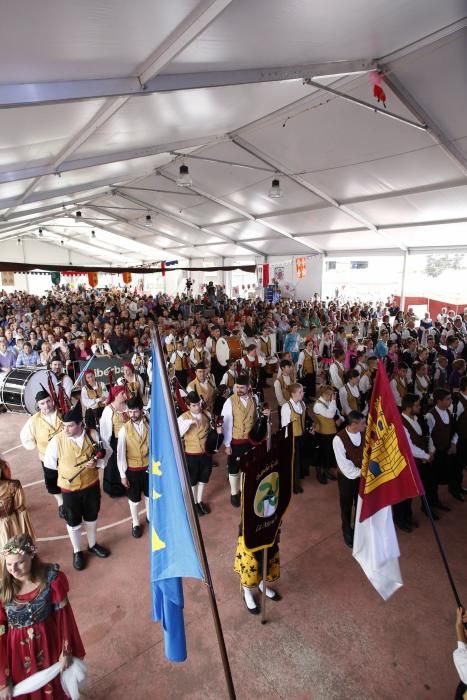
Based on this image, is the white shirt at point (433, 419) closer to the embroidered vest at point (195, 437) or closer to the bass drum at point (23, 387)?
the embroidered vest at point (195, 437)

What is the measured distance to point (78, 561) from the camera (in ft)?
12.8

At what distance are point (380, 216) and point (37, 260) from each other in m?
34.4

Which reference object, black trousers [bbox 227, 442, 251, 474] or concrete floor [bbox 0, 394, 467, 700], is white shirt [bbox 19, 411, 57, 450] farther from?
black trousers [bbox 227, 442, 251, 474]

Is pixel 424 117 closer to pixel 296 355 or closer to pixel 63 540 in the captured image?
pixel 296 355

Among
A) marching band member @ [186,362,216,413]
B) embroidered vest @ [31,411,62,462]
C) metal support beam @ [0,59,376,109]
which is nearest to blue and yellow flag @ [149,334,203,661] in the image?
embroidered vest @ [31,411,62,462]

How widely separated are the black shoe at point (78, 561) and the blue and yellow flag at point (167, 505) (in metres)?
2.25

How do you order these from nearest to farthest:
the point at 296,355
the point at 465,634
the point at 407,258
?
the point at 465,634
the point at 296,355
the point at 407,258

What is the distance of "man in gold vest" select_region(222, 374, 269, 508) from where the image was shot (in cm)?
483

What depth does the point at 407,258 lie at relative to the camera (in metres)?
17.0

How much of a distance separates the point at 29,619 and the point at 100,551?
2059mm

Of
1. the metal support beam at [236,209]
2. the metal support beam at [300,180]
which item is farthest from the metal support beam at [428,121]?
the metal support beam at [236,209]

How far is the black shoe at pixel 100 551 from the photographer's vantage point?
405 cm

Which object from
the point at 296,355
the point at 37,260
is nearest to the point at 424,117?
the point at 296,355

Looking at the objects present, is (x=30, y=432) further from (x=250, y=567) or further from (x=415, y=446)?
(x=415, y=446)
